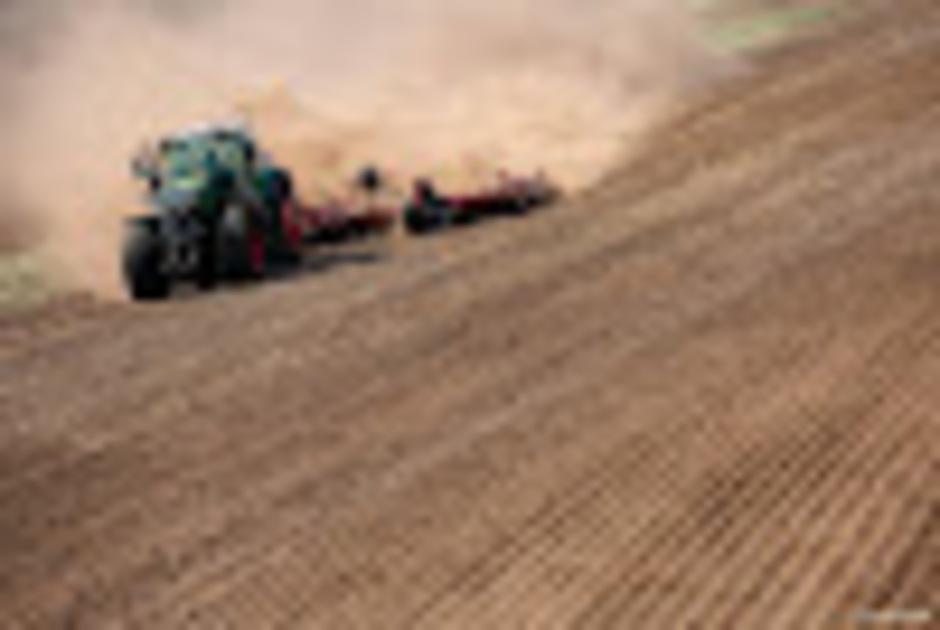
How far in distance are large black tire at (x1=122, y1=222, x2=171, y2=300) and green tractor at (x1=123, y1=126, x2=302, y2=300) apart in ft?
0.03

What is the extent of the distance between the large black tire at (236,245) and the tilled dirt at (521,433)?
39 centimetres

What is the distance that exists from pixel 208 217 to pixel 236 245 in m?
0.77

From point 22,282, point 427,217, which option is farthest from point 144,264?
point 427,217

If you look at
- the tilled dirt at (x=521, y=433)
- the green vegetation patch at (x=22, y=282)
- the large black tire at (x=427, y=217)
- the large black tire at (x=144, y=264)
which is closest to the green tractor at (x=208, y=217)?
the large black tire at (x=144, y=264)

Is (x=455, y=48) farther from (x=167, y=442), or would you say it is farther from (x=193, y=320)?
(x=167, y=442)

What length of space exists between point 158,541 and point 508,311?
17.3ft

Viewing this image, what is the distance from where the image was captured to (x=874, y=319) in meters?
11.0

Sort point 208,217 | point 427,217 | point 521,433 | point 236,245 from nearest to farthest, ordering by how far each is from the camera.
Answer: point 521,433
point 236,245
point 208,217
point 427,217

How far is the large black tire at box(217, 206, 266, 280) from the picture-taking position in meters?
15.4

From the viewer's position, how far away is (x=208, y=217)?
16.0 metres

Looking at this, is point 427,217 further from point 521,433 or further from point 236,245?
point 521,433

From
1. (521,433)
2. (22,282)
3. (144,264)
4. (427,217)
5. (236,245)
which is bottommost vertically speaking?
(521,433)

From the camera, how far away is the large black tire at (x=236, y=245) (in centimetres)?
1539

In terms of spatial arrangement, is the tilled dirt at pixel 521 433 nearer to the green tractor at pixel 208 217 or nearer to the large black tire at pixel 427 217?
the green tractor at pixel 208 217
